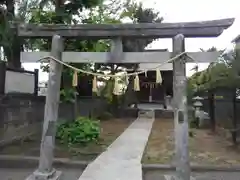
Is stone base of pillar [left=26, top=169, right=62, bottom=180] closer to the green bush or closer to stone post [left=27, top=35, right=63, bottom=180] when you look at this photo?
stone post [left=27, top=35, right=63, bottom=180]

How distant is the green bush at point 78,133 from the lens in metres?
9.61

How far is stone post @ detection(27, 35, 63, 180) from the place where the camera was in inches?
228

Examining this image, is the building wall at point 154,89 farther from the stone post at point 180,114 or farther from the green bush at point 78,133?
the stone post at point 180,114

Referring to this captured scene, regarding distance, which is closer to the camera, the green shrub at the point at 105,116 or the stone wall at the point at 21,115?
the stone wall at the point at 21,115

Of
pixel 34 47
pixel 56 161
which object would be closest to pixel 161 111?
pixel 34 47

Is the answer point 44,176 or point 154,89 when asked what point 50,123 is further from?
point 154,89

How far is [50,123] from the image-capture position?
595cm

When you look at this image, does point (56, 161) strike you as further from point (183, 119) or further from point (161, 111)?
point (161, 111)

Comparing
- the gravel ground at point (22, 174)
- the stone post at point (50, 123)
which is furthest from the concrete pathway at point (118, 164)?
the stone post at point (50, 123)

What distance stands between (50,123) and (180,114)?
2.54 m

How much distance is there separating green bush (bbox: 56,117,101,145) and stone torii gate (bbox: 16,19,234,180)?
338 cm

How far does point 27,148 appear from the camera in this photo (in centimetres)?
877

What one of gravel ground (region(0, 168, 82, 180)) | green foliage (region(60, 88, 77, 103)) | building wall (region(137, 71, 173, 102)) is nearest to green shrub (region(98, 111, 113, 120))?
building wall (region(137, 71, 173, 102))

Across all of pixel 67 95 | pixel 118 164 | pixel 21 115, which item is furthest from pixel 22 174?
pixel 67 95
